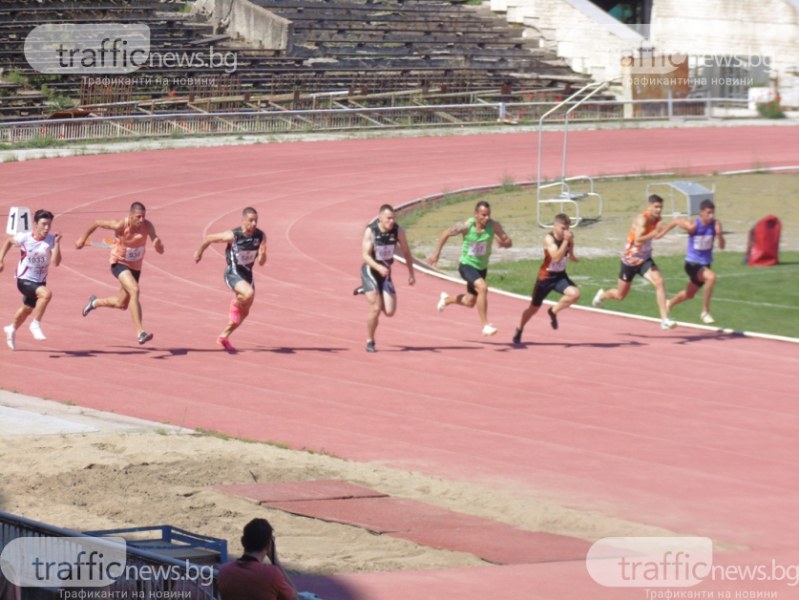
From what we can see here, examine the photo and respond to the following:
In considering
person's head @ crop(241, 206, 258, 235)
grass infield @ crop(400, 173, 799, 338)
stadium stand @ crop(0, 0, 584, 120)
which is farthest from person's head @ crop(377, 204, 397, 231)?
stadium stand @ crop(0, 0, 584, 120)

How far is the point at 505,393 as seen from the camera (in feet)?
52.0

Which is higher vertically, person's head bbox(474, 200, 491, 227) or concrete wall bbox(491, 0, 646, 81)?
concrete wall bbox(491, 0, 646, 81)

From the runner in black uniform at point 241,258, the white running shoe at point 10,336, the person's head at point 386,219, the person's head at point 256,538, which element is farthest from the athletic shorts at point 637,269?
the person's head at point 256,538

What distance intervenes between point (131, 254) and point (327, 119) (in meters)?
25.0

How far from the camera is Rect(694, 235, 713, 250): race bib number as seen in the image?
749 inches

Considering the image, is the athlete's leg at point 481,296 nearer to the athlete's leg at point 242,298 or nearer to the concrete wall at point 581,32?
the athlete's leg at point 242,298

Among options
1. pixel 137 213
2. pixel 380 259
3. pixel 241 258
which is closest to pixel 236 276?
pixel 241 258

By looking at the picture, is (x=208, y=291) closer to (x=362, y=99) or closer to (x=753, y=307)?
(x=753, y=307)

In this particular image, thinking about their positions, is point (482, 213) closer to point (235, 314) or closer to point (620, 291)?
point (620, 291)

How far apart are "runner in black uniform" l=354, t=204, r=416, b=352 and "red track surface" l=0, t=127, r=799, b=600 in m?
0.72

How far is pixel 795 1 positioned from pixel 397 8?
15804 millimetres

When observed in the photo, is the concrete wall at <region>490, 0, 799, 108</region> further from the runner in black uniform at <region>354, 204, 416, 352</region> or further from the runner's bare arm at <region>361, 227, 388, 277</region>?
the runner's bare arm at <region>361, 227, 388, 277</region>

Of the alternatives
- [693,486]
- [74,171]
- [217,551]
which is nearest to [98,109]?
[74,171]

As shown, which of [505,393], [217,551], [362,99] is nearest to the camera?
[217,551]
